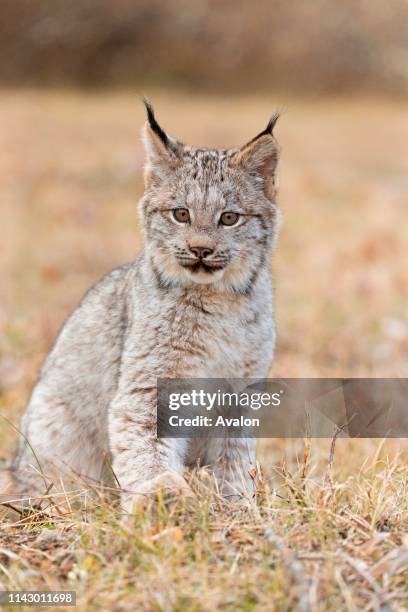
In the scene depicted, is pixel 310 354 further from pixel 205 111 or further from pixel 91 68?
pixel 91 68

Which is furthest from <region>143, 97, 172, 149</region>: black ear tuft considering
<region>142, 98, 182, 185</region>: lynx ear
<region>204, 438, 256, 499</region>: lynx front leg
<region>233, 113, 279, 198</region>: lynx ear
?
<region>204, 438, 256, 499</region>: lynx front leg

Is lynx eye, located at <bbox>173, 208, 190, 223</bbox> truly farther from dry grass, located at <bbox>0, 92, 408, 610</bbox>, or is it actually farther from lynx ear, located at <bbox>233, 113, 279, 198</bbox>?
dry grass, located at <bbox>0, 92, 408, 610</bbox>

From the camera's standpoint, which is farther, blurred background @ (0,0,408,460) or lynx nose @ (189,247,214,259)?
blurred background @ (0,0,408,460)

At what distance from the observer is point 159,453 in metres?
3.96

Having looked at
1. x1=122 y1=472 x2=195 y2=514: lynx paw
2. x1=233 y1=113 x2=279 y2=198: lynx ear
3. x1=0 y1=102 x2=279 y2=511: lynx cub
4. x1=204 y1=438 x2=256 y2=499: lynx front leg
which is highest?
x1=233 y1=113 x2=279 y2=198: lynx ear

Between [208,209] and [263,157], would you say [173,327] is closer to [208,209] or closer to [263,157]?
[208,209]

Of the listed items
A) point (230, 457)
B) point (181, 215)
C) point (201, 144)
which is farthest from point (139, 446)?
point (201, 144)

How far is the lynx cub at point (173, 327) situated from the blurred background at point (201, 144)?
0.99 metres

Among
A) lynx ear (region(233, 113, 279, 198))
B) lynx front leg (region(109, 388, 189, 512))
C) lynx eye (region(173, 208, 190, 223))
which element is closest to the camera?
lynx front leg (region(109, 388, 189, 512))

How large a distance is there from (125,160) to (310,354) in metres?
8.45

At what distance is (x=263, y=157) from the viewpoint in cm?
441

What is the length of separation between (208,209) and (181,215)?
0.47 feet

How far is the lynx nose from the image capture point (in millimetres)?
4016

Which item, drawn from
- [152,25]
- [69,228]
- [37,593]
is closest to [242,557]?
[37,593]
